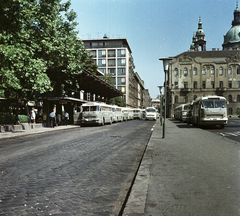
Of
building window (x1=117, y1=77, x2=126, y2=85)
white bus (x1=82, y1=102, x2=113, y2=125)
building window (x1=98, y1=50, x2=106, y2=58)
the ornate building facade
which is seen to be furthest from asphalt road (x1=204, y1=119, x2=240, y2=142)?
building window (x1=98, y1=50, x2=106, y2=58)

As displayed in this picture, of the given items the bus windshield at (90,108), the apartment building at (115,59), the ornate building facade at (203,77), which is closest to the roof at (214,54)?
the ornate building facade at (203,77)

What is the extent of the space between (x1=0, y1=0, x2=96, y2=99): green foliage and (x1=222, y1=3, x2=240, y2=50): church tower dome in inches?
3954

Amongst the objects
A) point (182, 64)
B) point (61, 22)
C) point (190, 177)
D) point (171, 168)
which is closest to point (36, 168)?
point (171, 168)

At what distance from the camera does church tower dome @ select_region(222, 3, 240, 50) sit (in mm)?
108781

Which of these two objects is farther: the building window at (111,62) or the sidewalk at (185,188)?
the building window at (111,62)

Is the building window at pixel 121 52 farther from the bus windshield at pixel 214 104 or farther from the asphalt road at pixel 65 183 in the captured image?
the asphalt road at pixel 65 183

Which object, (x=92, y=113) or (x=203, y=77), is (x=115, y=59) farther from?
(x=92, y=113)

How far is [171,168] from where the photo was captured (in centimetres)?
592

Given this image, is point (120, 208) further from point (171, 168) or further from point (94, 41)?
point (94, 41)

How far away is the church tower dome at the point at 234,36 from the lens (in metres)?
109

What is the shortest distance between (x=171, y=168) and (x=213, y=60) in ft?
283

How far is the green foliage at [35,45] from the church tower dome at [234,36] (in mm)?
100427

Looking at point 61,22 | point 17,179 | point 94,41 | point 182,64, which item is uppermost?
point 94,41

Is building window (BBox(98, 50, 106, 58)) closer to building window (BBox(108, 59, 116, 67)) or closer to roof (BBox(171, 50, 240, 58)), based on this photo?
building window (BBox(108, 59, 116, 67))
